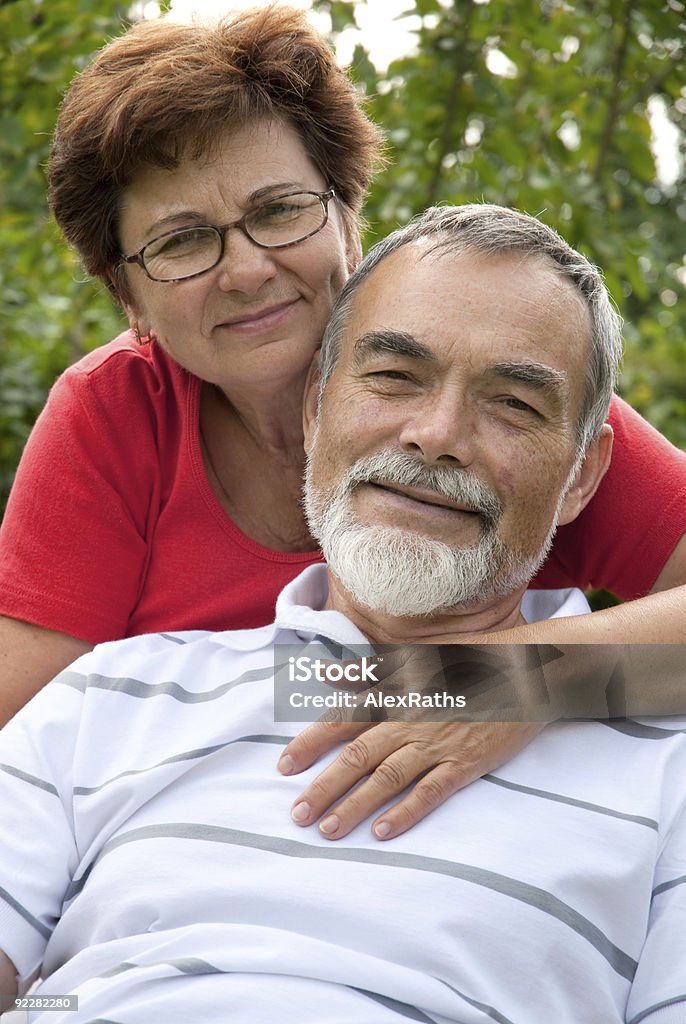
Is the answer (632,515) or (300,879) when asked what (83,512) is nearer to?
(300,879)

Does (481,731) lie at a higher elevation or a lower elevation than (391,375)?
lower

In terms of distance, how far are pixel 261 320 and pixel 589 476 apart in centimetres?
79

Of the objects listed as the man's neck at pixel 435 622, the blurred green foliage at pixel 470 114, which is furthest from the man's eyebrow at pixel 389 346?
the blurred green foliage at pixel 470 114

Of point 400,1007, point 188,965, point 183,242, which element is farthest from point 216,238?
point 400,1007

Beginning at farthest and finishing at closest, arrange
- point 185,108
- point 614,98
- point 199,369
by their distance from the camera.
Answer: point 614,98, point 199,369, point 185,108

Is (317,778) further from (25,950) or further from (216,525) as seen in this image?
(216,525)

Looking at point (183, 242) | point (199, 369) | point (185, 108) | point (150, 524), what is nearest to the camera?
point (185, 108)

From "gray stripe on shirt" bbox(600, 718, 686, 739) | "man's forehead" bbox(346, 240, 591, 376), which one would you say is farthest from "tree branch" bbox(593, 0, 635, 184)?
"gray stripe on shirt" bbox(600, 718, 686, 739)

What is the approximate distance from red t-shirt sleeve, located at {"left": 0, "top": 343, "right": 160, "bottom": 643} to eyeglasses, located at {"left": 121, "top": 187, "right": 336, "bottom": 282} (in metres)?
0.35

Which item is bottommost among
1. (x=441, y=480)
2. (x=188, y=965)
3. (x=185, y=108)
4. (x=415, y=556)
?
(x=188, y=965)

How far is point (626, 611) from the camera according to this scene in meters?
2.13

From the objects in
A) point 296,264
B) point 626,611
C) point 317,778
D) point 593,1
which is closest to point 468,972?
point 317,778

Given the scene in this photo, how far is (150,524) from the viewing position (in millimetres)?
2584

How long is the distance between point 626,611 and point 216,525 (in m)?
0.96
